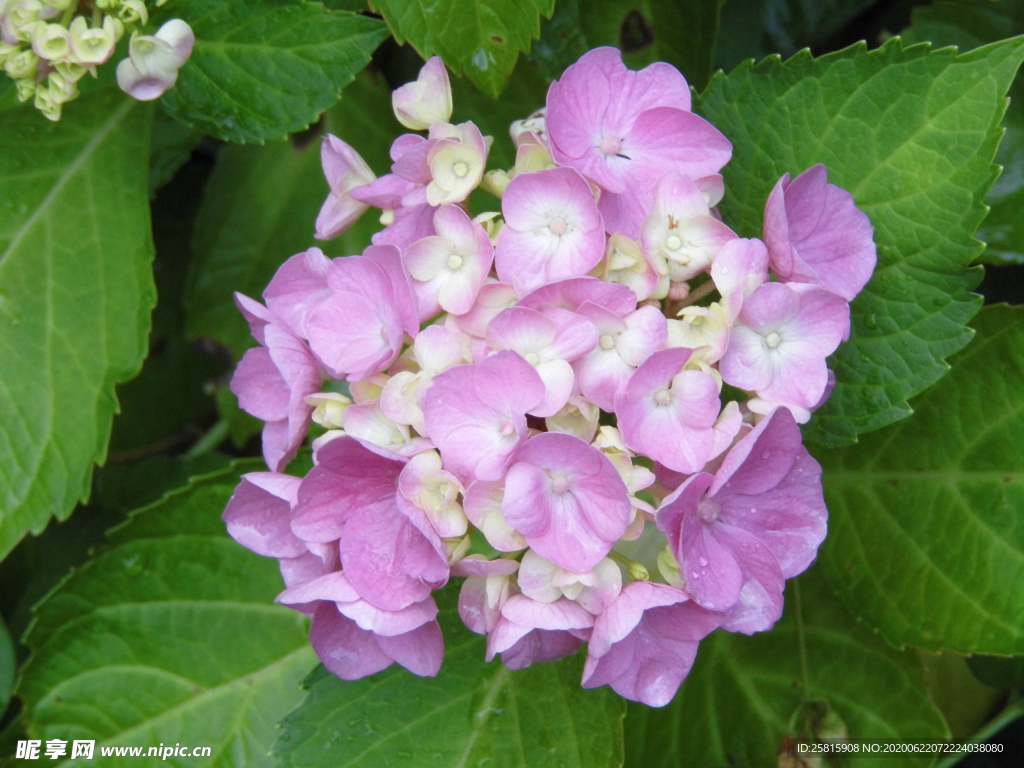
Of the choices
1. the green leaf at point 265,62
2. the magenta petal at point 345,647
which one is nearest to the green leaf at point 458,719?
the magenta petal at point 345,647

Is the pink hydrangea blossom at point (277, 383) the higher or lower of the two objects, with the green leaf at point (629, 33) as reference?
lower

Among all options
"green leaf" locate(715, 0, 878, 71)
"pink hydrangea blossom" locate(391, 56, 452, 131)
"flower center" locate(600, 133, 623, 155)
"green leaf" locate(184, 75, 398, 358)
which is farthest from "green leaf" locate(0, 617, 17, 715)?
"green leaf" locate(715, 0, 878, 71)

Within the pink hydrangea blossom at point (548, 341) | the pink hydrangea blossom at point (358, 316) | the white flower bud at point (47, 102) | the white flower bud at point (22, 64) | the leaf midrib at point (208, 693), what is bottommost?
the leaf midrib at point (208, 693)

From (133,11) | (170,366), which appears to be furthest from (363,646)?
(170,366)

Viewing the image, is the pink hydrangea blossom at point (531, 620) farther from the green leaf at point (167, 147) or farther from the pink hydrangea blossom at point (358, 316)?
the green leaf at point (167, 147)

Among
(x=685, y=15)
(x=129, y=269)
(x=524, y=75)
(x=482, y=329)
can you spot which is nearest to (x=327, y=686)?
(x=482, y=329)

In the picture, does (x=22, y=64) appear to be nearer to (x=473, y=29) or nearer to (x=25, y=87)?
(x=25, y=87)
